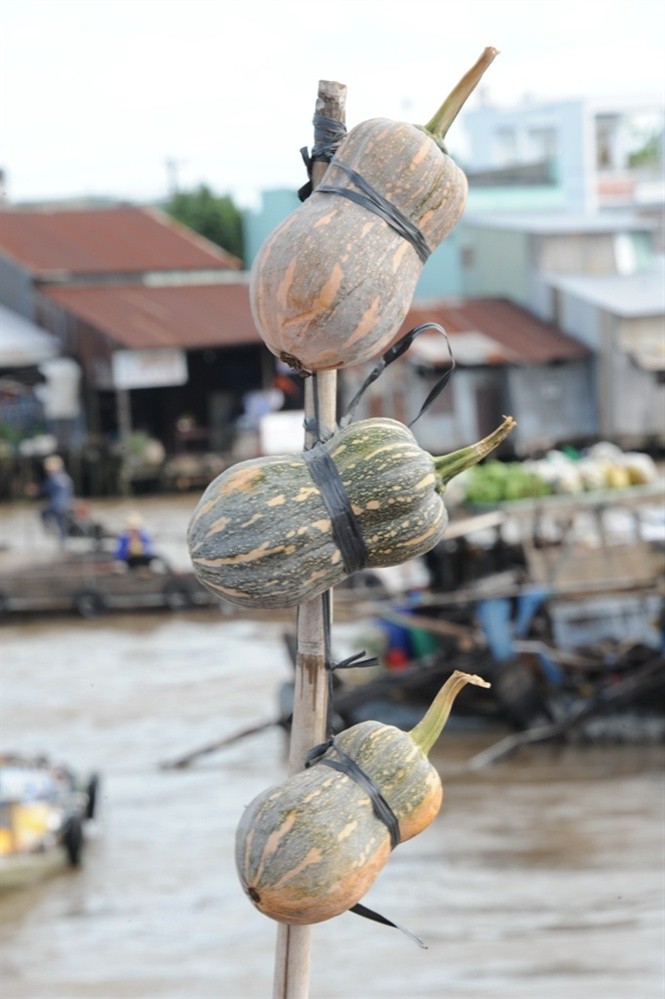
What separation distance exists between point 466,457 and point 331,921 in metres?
7.22

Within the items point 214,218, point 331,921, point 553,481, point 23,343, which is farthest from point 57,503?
point 214,218

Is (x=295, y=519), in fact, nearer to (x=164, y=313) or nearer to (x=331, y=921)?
(x=331, y=921)

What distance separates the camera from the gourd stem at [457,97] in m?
2.28

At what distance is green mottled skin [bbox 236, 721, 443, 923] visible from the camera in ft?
7.45

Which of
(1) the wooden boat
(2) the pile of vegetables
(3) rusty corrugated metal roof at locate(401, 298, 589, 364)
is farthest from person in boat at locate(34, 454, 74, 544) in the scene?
(2) the pile of vegetables

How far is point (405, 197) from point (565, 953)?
6381mm

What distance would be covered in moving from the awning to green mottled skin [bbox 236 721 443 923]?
95.4 ft

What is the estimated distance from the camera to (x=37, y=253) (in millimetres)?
31938

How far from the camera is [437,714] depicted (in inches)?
96.0

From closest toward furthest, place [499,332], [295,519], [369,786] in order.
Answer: [295,519] < [369,786] < [499,332]

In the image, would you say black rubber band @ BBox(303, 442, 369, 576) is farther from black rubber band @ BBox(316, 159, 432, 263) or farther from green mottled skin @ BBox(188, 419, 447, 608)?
black rubber band @ BBox(316, 159, 432, 263)

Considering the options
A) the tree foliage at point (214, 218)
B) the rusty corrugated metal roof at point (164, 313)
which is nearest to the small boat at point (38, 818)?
the rusty corrugated metal roof at point (164, 313)

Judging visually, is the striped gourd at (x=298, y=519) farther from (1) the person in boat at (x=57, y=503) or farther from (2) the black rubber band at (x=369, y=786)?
Result: (1) the person in boat at (x=57, y=503)

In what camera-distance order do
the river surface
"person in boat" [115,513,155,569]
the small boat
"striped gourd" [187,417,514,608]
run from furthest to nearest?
"person in boat" [115,513,155,569]
the small boat
the river surface
"striped gourd" [187,417,514,608]
